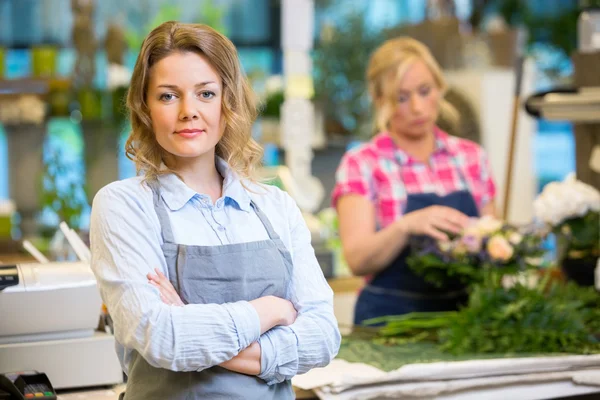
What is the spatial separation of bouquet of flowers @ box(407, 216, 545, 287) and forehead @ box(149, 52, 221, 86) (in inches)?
49.9

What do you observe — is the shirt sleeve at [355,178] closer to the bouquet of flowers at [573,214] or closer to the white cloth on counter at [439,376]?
the bouquet of flowers at [573,214]

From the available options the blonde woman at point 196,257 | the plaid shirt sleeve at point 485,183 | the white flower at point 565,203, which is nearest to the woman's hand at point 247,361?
the blonde woman at point 196,257

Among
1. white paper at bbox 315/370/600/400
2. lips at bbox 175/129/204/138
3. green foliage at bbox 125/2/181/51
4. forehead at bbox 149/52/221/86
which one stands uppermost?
green foliage at bbox 125/2/181/51

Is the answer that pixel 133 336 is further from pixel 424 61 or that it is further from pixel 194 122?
pixel 424 61

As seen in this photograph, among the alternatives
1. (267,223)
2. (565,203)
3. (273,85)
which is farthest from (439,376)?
(273,85)

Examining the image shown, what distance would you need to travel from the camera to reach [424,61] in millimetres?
3076

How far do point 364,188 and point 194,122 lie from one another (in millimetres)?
1455

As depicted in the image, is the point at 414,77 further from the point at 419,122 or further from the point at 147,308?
the point at 147,308

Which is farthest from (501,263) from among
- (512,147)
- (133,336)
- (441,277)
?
(133,336)

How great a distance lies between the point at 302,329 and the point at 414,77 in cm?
156

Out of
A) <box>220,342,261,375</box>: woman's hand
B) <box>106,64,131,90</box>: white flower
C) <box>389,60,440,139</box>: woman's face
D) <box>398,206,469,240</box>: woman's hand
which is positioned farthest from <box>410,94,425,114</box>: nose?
<box>106,64,131,90</box>: white flower

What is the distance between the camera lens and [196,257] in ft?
5.36

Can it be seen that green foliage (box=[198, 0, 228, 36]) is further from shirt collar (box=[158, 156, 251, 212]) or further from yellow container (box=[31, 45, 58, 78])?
shirt collar (box=[158, 156, 251, 212])

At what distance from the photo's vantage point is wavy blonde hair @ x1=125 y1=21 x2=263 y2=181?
65.7 inches
